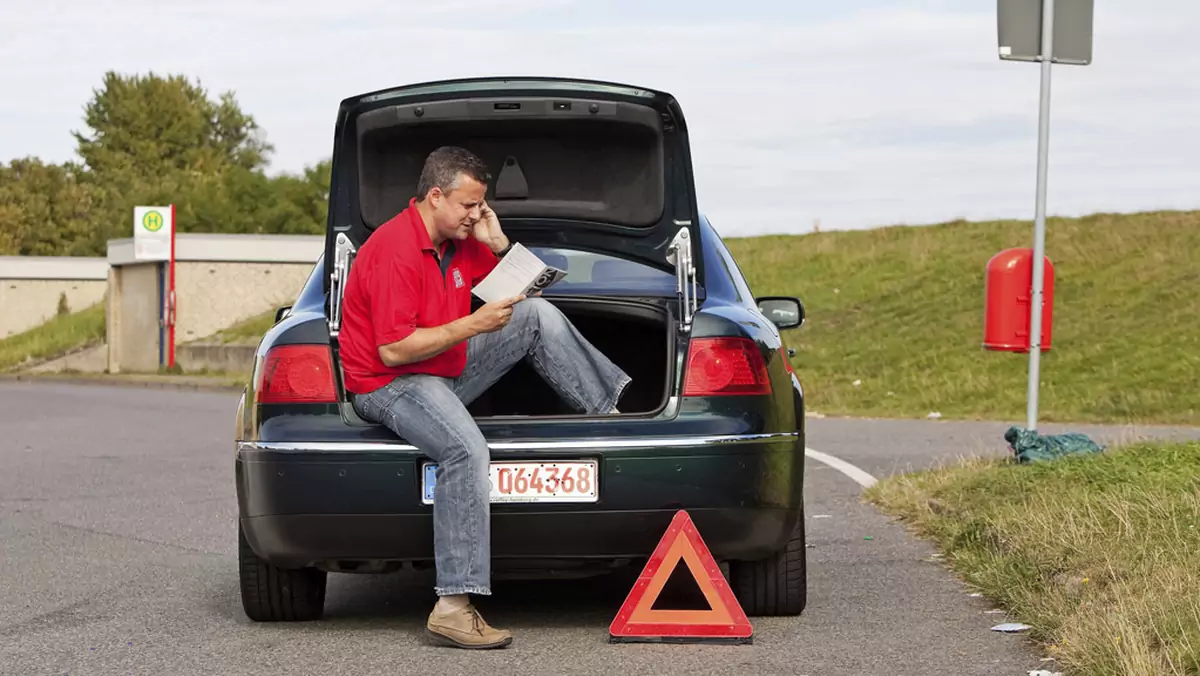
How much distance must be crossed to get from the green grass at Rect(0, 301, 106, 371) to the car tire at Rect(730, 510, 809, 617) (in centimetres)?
5090

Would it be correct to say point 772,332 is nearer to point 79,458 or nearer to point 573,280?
point 573,280

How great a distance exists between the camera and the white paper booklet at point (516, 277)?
5.44 metres

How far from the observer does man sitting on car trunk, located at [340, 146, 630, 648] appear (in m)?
5.27

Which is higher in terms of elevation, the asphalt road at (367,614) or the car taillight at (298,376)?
the car taillight at (298,376)

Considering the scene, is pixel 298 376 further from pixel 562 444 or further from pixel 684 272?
pixel 684 272

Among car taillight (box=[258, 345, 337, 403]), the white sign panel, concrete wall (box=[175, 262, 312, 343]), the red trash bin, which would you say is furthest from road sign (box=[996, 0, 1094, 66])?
concrete wall (box=[175, 262, 312, 343])

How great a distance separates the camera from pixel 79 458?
13.9 meters

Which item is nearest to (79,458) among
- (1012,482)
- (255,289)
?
(1012,482)

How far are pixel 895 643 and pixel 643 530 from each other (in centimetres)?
89

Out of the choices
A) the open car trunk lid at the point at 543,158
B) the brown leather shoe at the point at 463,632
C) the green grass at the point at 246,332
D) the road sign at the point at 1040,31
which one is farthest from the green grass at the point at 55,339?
the brown leather shoe at the point at 463,632

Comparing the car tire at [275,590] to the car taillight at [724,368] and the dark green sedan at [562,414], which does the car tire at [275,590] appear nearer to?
the dark green sedan at [562,414]

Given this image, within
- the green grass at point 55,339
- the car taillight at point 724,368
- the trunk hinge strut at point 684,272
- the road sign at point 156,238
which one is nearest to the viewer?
the car taillight at point 724,368

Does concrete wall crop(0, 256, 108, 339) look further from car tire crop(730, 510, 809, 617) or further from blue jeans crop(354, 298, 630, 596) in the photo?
car tire crop(730, 510, 809, 617)

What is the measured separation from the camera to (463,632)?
209 inches
